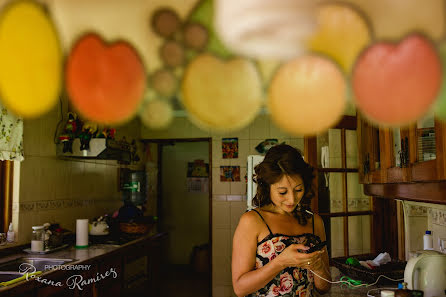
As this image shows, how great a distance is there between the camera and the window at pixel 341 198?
2.60 metres

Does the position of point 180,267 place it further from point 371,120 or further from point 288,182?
point 371,120

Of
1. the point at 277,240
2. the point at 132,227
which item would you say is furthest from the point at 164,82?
the point at 132,227

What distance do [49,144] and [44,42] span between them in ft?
8.50

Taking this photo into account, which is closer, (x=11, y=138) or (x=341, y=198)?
(x=11, y=138)

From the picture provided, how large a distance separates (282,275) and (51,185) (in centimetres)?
222

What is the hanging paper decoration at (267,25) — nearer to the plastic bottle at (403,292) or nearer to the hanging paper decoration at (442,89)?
the hanging paper decoration at (442,89)

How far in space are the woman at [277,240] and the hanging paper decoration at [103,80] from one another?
94cm

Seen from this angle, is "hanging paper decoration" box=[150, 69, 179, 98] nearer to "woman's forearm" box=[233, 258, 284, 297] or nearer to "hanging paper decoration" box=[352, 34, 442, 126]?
"hanging paper decoration" box=[352, 34, 442, 126]

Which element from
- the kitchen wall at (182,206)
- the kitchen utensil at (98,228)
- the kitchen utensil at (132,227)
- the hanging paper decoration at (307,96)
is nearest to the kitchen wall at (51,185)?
the kitchen utensil at (98,228)

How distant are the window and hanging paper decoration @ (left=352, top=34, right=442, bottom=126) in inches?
80.3

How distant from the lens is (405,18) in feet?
1.74

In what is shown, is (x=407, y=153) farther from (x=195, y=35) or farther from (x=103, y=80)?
(x=103, y=80)

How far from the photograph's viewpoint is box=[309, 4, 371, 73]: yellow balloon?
525 millimetres

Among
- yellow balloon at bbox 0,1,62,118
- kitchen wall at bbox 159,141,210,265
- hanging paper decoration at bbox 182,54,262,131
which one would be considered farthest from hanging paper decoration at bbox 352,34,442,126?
kitchen wall at bbox 159,141,210,265
